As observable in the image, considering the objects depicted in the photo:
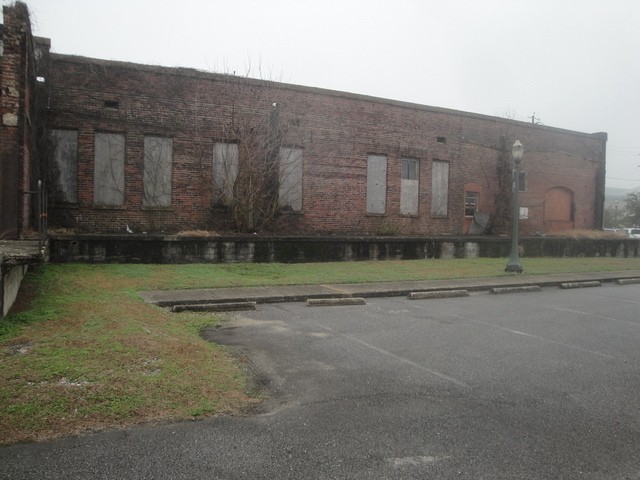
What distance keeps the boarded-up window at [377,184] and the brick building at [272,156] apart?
0.16 feet

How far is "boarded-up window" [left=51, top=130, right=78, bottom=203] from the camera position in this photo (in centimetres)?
1606

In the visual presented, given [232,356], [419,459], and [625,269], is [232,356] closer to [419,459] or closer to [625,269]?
[419,459]

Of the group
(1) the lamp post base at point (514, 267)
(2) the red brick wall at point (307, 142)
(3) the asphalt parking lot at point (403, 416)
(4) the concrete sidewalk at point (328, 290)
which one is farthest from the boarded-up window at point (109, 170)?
(1) the lamp post base at point (514, 267)

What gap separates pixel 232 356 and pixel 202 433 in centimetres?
223

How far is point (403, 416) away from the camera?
4.30 m

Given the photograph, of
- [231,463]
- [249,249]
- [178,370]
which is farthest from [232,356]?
[249,249]

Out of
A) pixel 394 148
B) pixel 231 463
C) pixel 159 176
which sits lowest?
pixel 231 463

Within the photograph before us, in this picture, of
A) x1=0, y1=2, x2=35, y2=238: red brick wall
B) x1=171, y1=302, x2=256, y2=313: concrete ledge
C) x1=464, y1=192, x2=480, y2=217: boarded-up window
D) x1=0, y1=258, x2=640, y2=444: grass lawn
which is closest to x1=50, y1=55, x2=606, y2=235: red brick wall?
x1=464, y1=192, x2=480, y2=217: boarded-up window

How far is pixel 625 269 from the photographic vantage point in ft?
63.4

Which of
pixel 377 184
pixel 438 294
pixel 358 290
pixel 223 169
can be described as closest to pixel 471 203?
pixel 377 184

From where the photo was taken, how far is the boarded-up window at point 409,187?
2239 cm

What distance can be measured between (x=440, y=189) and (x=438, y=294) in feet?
41.3

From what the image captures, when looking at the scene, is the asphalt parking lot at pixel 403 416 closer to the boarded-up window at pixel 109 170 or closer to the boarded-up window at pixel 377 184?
the boarded-up window at pixel 109 170

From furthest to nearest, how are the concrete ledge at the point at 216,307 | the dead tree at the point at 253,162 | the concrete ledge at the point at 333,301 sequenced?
the dead tree at the point at 253,162 < the concrete ledge at the point at 333,301 < the concrete ledge at the point at 216,307
